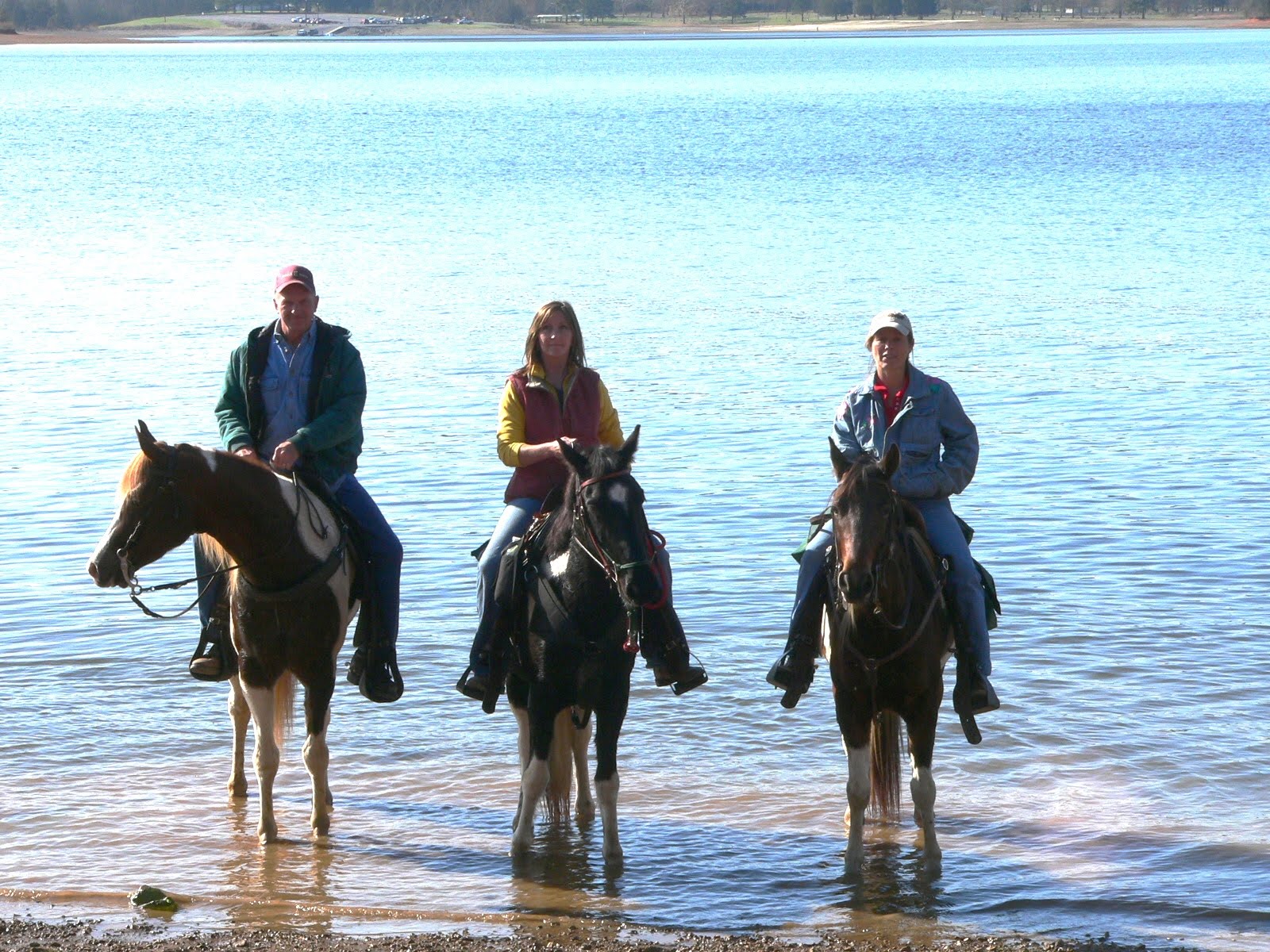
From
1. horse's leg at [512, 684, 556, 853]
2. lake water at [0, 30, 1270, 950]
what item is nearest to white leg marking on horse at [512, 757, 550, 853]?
horse's leg at [512, 684, 556, 853]

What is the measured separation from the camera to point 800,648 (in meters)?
7.90

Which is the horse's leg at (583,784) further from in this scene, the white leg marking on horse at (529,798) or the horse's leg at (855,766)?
the horse's leg at (855,766)

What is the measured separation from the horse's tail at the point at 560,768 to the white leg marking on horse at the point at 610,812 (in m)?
0.34

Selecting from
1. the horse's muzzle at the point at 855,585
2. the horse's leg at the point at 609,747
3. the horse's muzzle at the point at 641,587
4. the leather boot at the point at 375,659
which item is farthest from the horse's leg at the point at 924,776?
the leather boot at the point at 375,659

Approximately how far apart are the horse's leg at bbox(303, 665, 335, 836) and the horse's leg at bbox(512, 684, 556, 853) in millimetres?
979

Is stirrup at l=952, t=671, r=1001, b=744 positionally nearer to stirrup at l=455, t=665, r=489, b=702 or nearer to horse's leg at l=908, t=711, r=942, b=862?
horse's leg at l=908, t=711, r=942, b=862

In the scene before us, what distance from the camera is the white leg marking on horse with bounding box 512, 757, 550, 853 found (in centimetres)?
795

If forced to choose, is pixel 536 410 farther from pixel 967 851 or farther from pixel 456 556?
pixel 456 556

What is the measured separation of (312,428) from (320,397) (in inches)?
9.7

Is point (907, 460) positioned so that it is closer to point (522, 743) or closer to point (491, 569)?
point (491, 569)

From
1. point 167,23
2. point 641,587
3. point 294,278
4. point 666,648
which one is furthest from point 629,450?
point 167,23

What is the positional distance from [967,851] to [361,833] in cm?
296

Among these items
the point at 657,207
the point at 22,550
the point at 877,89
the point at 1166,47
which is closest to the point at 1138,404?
the point at 22,550

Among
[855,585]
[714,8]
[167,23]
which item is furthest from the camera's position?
[714,8]
